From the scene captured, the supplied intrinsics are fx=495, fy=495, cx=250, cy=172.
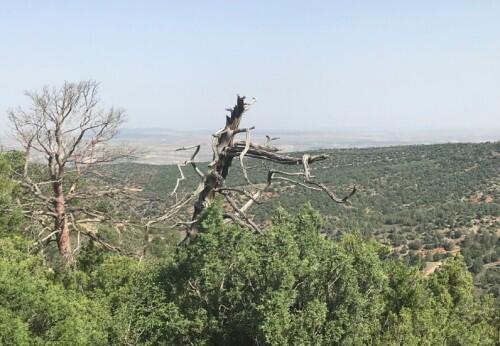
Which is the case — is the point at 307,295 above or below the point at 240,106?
below

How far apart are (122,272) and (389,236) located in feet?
115

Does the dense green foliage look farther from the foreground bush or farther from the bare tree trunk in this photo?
the foreground bush

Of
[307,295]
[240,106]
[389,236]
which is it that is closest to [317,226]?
[307,295]

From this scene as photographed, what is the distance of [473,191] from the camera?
49625 mm

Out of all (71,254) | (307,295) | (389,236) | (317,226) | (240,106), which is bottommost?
(389,236)

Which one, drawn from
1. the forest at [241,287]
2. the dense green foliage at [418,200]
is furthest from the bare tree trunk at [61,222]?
the dense green foliage at [418,200]

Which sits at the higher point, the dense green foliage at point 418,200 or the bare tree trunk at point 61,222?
the bare tree trunk at point 61,222

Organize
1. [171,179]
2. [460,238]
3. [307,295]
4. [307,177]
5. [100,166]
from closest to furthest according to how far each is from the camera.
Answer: [307,177] → [307,295] → [100,166] → [460,238] → [171,179]

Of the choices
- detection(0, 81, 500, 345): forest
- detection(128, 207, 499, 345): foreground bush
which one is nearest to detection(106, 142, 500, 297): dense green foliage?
detection(0, 81, 500, 345): forest

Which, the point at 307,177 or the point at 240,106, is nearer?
the point at 307,177

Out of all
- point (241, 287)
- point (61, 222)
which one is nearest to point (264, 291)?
point (241, 287)

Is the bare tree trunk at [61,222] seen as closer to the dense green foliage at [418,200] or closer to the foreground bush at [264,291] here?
the foreground bush at [264,291]

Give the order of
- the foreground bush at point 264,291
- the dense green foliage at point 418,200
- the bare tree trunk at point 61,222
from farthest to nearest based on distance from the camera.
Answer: the dense green foliage at point 418,200, the bare tree trunk at point 61,222, the foreground bush at point 264,291

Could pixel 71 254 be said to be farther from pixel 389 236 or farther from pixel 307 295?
pixel 389 236
